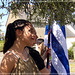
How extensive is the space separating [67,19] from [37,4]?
40cm

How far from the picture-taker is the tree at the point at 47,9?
5.08 feet

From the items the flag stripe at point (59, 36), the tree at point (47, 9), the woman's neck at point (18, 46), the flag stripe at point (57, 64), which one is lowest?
the flag stripe at point (57, 64)

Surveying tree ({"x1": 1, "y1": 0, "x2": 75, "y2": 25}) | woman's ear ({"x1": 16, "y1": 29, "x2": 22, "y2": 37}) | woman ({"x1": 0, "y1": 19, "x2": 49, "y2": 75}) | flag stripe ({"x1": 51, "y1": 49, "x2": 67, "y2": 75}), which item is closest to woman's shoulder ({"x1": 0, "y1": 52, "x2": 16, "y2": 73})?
woman ({"x1": 0, "y1": 19, "x2": 49, "y2": 75})

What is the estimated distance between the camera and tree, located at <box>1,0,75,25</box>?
155 cm

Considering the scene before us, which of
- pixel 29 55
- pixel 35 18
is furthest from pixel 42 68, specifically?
pixel 35 18

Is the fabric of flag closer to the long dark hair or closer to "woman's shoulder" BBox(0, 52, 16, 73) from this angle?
the long dark hair

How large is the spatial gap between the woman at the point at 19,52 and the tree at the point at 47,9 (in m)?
0.15

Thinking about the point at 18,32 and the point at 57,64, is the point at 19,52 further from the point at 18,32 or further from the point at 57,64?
the point at 57,64

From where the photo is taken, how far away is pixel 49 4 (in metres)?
1.55

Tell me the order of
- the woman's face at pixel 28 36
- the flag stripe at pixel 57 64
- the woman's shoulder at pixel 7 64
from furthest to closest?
the flag stripe at pixel 57 64
the woman's face at pixel 28 36
the woman's shoulder at pixel 7 64

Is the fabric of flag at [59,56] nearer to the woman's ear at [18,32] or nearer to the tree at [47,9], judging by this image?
the tree at [47,9]

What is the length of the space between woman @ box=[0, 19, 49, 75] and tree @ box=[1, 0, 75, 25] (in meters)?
0.15

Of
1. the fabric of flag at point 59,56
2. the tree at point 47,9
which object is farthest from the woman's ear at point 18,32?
the fabric of flag at point 59,56

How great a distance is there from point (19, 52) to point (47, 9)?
571 mm
